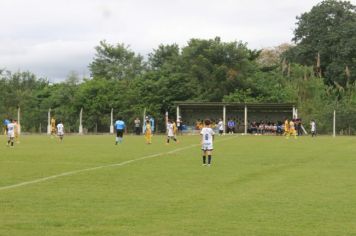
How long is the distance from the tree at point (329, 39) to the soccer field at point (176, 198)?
51.1 meters

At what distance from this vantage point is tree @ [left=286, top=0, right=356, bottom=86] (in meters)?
72.9

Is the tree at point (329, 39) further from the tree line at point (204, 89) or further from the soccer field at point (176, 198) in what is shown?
the soccer field at point (176, 198)

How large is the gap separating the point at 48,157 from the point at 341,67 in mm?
52557

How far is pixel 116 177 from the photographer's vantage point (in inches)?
725

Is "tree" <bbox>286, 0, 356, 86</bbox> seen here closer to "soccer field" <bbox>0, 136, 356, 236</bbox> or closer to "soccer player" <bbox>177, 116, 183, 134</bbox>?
"soccer player" <bbox>177, 116, 183, 134</bbox>

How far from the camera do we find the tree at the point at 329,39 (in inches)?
2869

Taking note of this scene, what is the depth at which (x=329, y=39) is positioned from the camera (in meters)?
74.9

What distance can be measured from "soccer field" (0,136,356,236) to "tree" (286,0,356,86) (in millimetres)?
51077

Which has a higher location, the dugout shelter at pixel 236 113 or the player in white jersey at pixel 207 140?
the dugout shelter at pixel 236 113

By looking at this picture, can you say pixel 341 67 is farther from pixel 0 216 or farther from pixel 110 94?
pixel 0 216

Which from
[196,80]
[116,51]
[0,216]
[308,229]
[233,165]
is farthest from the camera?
[116,51]

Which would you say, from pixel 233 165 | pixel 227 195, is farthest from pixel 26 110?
pixel 227 195

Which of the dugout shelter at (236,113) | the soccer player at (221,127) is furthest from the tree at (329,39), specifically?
the soccer player at (221,127)

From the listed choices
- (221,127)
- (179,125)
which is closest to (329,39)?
(221,127)
